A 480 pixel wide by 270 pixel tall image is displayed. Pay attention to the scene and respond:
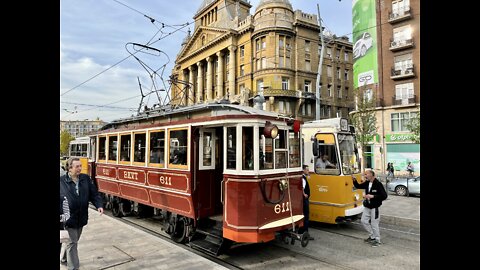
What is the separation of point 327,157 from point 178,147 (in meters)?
4.29

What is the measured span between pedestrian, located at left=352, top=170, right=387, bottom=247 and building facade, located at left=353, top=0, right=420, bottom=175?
24.1m

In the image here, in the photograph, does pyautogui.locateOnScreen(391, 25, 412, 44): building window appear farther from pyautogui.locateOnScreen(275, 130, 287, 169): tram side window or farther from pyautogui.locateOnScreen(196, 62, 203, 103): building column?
pyautogui.locateOnScreen(275, 130, 287, 169): tram side window

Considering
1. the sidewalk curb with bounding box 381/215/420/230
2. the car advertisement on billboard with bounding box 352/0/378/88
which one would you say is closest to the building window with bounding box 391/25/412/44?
the car advertisement on billboard with bounding box 352/0/378/88

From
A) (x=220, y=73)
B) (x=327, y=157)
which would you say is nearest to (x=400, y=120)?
(x=220, y=73)

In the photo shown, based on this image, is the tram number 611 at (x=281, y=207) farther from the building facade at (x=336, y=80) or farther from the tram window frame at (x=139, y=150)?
the building facade at (x=336, y=80)

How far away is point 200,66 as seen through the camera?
50.4m

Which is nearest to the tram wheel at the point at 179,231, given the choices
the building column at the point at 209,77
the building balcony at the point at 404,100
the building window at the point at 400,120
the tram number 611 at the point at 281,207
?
the tram number 611 at the point at 281,207

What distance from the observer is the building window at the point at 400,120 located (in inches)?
1187

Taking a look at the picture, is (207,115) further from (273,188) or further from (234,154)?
(273,188)
